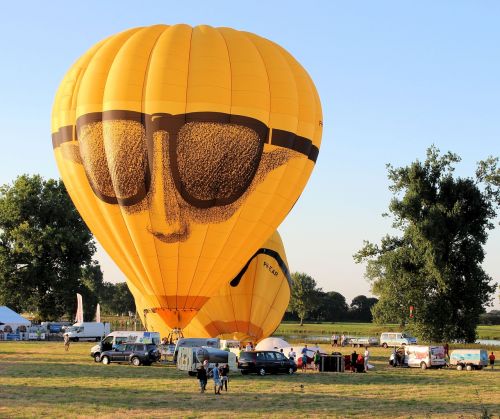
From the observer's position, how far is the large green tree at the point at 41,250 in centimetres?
8488

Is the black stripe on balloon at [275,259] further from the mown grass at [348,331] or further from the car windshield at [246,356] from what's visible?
the mown grass at [348,331]

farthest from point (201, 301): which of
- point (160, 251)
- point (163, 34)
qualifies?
point (163, 34)

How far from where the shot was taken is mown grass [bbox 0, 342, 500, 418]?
22.1m

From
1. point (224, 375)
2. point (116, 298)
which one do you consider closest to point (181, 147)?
point (224, 375)

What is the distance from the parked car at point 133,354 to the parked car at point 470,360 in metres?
16.6

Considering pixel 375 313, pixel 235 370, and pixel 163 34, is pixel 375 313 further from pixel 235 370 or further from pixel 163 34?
pixel 163 34

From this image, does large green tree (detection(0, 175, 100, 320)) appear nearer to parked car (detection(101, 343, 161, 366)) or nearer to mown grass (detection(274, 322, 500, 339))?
mown grass (detection(274, 322, 500, 339))

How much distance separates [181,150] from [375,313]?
4189 cm

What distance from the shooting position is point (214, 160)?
1321 inches

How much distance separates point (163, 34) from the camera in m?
34.8

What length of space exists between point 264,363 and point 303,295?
146m

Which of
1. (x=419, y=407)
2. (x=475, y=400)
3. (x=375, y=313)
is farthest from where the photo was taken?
(x=375, y=313)

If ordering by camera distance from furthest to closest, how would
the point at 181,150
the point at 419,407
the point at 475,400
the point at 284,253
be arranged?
the point at 284,253
the point at 181,150
the point at 475,400
the point at 419,407

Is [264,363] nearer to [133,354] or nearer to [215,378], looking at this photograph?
[133,354]
